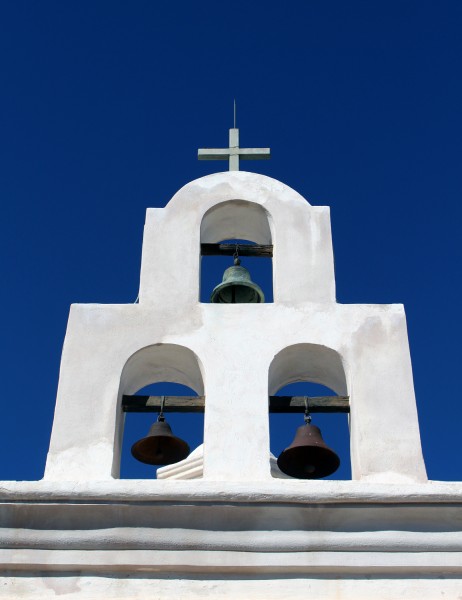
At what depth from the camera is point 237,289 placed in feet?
27.1

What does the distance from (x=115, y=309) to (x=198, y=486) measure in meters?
1.97

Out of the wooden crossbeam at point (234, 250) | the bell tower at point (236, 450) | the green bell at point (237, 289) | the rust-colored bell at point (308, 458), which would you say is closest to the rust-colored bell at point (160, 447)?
the bell tower at point (236, 450)

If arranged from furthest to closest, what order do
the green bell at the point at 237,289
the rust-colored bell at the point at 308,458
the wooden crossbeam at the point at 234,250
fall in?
1. the wooden crossbeam at the point at 234,250
2. the green bell at the point at 237,289
3. the rust-colored bell at the point at 308,458

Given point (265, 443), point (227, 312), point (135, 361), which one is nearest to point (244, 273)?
point (227, 312)

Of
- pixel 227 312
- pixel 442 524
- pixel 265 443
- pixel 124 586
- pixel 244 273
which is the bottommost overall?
pixel 124 586

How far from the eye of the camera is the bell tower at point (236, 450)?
5742 mm

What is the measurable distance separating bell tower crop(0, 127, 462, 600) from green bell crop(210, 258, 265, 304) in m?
0.02

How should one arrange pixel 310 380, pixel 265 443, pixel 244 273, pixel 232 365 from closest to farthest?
pixel 265 443 < pixel 232 365 < pixel 310 380 < pixel 244 273

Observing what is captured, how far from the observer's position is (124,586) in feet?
18.6

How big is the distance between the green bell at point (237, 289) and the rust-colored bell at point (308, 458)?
1.58 meters

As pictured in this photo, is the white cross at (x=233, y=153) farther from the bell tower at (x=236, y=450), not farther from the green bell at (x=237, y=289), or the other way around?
the green bell at (x=237, y=289)

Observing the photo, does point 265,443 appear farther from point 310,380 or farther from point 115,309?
point 115,309

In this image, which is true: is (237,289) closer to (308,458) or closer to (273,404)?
(273,404)

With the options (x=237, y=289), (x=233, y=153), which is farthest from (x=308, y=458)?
(x=233, y=153)
